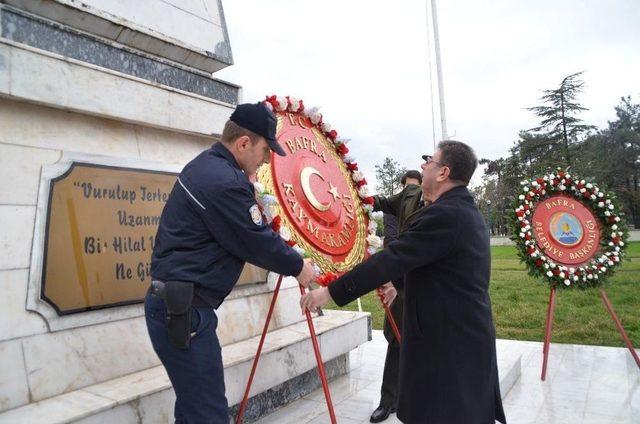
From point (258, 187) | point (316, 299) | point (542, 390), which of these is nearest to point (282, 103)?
point (258, 187)

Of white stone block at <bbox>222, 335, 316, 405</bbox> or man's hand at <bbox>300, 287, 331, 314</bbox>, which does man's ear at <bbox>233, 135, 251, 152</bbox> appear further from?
white stone block at <bbox>222, 335, 316, 405</bbox>

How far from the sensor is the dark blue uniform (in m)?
2.15

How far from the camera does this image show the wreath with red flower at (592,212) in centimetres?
507

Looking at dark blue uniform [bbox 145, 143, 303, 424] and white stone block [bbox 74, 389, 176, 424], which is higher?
dark blue uniform [bbox 145, 143, 303, 424]

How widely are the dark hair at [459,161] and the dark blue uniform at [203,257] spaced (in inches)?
40.2

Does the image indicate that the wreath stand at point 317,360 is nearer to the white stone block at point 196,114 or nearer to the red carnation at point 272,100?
the red carnation at point 272,100

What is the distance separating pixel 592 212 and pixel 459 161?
12.4 feet

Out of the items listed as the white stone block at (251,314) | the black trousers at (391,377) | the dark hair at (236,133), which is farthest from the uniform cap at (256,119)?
the black trousers at (391,377)

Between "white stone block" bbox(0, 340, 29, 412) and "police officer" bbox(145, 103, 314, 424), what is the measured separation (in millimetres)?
919

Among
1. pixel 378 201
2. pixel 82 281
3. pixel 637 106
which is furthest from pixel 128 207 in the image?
pixel 637 106

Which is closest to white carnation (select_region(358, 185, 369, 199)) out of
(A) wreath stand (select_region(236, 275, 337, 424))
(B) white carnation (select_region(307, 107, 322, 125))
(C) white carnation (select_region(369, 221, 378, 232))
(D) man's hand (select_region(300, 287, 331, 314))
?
(C) white carnation (select_region(369, 221, 378, 232))

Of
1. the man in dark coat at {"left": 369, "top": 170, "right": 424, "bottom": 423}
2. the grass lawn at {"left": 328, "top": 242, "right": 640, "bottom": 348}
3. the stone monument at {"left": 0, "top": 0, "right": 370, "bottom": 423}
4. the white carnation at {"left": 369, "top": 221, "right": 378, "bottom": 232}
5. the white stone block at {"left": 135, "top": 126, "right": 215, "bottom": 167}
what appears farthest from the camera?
the grass lawn at {"left": 328, "top": 242, "right": 640, "bottom": 348}

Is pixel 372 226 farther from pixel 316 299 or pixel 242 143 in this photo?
pixel 242 143

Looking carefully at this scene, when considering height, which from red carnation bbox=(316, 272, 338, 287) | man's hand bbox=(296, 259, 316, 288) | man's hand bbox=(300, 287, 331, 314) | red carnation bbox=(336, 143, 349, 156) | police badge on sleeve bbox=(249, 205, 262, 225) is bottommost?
man's hand bbox=(300, 287, 331, 314)
